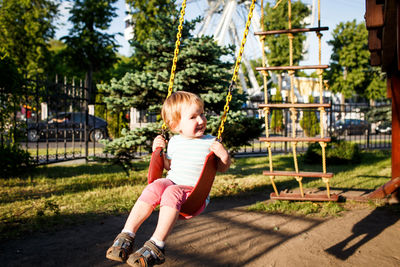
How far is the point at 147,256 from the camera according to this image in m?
2.00

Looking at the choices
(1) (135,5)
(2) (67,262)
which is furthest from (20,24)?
(2) (67,262)

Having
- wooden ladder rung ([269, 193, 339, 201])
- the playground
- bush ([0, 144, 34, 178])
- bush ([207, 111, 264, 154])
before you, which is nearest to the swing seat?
the playground

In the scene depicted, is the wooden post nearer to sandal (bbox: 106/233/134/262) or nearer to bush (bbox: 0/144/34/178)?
sandal (bbox: 106/233/134/262)

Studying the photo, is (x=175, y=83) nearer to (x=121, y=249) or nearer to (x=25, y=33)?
(x=121, y=249)

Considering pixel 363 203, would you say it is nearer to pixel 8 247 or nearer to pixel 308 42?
pixel 8 247

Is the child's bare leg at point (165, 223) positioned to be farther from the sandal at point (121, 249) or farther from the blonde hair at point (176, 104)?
the blonde hair at point (176, 104)

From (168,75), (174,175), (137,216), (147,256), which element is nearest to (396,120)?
(168,75)

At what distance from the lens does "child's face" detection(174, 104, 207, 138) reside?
255 cm

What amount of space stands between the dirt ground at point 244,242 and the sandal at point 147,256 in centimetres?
106

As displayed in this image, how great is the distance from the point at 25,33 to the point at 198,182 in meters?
22.2

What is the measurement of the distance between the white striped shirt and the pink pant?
18 centimetres

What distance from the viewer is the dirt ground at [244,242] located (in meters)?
3.15

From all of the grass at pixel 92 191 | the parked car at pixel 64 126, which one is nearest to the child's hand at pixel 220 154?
the grass at pixel 92 191

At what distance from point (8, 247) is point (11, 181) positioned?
3.75 m
